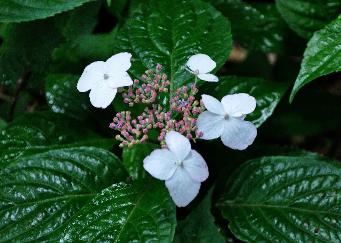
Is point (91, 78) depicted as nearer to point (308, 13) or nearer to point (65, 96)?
point (65, 96)

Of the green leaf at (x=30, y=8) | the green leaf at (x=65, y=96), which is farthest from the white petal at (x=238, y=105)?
the green leaf at (x=65, y=96)

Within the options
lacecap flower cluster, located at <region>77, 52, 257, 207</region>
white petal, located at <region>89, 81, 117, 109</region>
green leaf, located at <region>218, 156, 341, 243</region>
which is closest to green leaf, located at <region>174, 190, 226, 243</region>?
green leaf, located at <region>218, 156, 341, 243</region>

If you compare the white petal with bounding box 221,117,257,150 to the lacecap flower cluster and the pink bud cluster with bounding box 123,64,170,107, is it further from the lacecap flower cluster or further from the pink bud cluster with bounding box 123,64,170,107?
the pink bud cluster with bounding box 123,64,170,107

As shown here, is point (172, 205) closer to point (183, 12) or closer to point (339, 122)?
point (183, 12)

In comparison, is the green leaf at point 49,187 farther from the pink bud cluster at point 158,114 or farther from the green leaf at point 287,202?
the green leaf at point 287,202

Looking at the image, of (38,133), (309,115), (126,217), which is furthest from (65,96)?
(309,115)
